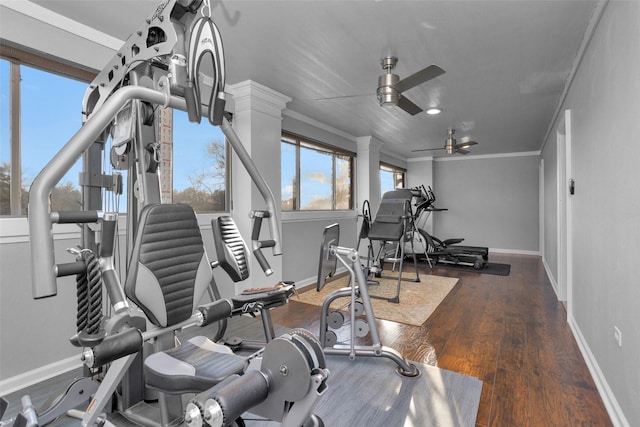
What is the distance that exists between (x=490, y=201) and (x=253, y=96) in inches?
267

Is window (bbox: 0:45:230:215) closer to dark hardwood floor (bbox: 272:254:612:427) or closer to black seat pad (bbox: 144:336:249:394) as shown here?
black seat pad (bbox: 144:336:249:394)

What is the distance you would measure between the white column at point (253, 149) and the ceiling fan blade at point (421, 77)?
153 centimetres

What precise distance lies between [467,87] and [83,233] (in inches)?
142

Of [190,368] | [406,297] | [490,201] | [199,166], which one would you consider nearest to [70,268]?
[190,368]

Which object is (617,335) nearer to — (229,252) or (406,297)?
(229,252)

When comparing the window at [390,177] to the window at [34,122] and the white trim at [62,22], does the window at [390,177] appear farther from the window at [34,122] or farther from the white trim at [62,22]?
Result: the window at [34,122]

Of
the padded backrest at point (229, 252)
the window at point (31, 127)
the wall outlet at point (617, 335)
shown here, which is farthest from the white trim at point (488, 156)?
the window at point (31, 127)

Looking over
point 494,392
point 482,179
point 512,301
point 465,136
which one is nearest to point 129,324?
point 494,392

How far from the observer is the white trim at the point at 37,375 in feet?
6.59

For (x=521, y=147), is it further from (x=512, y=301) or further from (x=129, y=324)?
(x=129, y=324)

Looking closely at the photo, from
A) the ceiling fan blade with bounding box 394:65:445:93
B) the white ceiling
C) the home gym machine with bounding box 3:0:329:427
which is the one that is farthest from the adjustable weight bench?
the home gym machine with bounding box 3:0:329:427

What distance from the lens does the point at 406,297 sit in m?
4.04

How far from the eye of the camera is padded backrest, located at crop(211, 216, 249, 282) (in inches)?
86.4

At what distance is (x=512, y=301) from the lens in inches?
153
